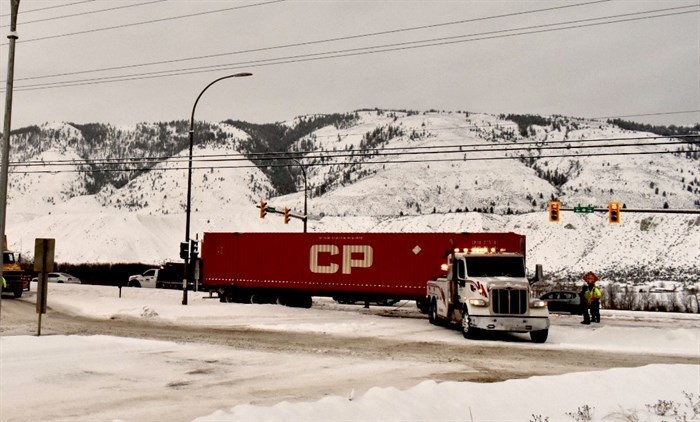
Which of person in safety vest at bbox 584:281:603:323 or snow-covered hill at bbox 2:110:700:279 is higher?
snow-covered hill at bbox 2:110:700:279

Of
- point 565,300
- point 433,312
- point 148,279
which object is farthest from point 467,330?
point 148,279

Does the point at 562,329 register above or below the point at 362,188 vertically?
below

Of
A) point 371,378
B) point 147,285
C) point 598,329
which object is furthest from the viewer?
point 147,285

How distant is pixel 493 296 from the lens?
20.8 m

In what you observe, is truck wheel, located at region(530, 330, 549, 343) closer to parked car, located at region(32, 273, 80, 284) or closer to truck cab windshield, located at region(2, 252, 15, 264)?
truck cab windshield, located at region(2, 252, 15, 264)

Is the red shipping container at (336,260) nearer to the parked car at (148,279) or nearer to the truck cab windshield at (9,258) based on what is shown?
the truck cab windshield at (9,258)

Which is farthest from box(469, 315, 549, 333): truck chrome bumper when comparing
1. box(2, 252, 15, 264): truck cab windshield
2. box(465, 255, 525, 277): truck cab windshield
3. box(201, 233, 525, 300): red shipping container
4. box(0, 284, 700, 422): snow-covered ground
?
box(2, 252, 15, 264): truck cab windshield

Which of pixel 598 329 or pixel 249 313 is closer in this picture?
pixel 598 329

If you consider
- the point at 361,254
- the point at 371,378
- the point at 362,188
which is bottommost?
the point at 371,378

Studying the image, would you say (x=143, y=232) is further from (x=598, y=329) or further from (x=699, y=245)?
(x=598, y=329)

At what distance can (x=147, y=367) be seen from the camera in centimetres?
1438

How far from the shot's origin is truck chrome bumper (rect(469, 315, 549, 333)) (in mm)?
20641

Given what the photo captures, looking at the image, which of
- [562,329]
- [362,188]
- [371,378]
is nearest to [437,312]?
[562,329]

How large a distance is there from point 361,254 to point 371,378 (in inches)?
704
